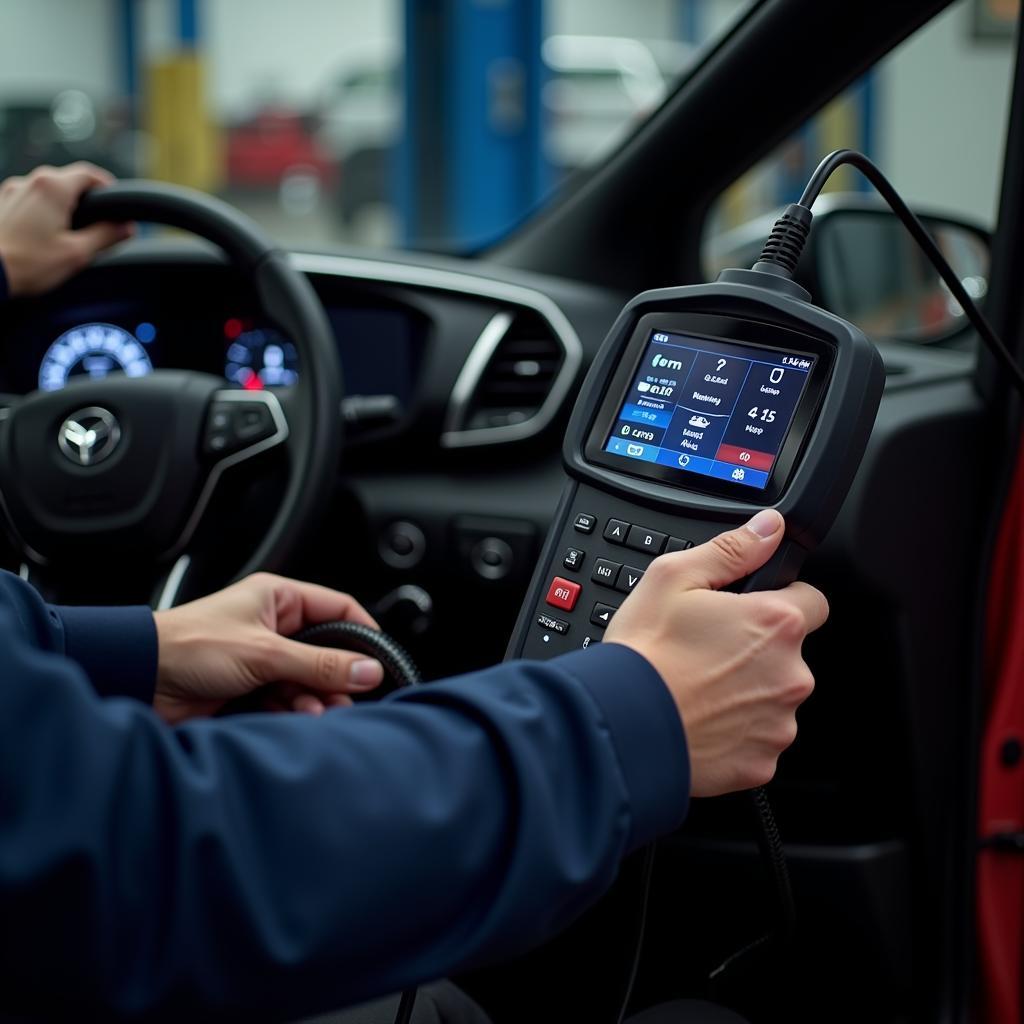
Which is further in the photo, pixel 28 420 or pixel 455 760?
pixel 28 420

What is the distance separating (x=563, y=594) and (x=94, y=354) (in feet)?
2.80

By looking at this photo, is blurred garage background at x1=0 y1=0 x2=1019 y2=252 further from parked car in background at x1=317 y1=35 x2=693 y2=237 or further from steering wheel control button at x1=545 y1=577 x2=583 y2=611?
steering wheel control button at x1=545 y1=577 x2=583 y2=611

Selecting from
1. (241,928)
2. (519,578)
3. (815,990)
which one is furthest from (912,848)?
(241,928)

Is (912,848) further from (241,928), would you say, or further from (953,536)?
(241,928)

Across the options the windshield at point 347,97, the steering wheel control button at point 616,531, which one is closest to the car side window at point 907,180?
the steering wheel control button at point 616,531

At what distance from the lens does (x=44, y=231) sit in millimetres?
1171

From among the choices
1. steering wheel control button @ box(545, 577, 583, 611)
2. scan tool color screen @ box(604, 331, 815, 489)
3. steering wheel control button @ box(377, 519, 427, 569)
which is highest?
scan tool color screen @ box(604, 331, 815, 489)

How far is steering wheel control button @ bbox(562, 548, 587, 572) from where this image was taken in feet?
2.62

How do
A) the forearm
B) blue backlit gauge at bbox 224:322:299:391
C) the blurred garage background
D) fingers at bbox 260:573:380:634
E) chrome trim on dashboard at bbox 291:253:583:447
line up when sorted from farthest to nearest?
the blurred garage background
blue backlit gauge at bbox 224:322:299:391
chrome trim on dashboard at bbox 291:253:583:447
fingers at bbox 260:573:380:634
the forearm

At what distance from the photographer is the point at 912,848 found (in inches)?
46.3

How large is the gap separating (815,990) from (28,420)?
900 millimetres

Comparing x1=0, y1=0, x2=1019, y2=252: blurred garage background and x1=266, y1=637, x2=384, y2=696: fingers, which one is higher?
x1=0, y1=0, x2=1019, y2=252: blurred garage background

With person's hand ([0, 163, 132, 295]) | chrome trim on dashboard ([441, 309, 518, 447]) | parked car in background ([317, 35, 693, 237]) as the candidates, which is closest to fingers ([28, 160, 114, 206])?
person's hand ([0, 163, 132, 295])

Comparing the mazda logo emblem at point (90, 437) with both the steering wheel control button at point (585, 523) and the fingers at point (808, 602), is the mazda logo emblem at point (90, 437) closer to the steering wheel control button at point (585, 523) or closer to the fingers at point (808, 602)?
the steering wheel control button at point (585, 523)
